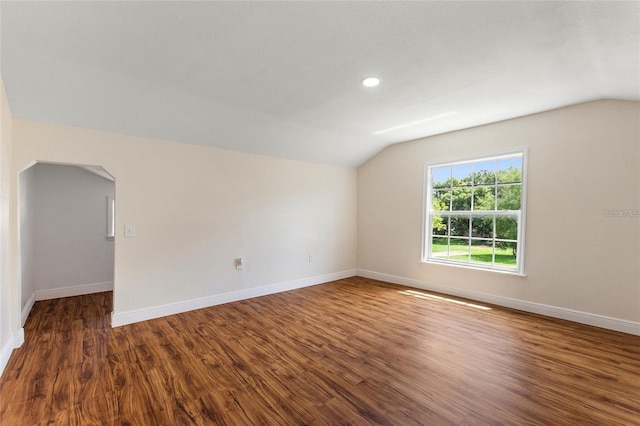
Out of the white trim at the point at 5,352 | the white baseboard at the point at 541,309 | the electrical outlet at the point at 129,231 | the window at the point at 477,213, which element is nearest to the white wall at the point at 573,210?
the white baseboard at the point at 541,309

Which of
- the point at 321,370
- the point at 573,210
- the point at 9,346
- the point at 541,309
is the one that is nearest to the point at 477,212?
the point at 573,210

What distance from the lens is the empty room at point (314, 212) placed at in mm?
1822

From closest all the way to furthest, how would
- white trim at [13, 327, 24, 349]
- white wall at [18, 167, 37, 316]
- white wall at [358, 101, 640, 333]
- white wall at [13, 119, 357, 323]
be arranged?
white trim at [13, 327, 24, 349] < white wall at [358, 101, 640, 333] < white wall at [13, 119, 357, 323] < white wall at [18, 167, 37, 316]

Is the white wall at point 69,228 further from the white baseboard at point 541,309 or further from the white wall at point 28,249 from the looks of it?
the white baseboard at point 541,309

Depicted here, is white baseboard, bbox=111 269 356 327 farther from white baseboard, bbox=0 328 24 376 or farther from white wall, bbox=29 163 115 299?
white wall, bbox=29 163 115 299

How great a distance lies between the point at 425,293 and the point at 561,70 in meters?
3.25

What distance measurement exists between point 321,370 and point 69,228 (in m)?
4.44

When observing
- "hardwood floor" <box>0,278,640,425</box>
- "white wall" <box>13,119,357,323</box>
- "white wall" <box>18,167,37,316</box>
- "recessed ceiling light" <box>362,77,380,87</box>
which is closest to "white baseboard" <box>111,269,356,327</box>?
"white wall" <box>13,119,357,323</box>

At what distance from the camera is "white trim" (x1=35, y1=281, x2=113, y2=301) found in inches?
160

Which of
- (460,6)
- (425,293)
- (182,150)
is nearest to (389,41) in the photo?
(460,6)

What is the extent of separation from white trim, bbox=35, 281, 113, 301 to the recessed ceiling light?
16.2ft

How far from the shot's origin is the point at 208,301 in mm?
3834

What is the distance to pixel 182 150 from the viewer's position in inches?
142

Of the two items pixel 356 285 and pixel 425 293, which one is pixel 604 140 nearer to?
pixel 425 293
